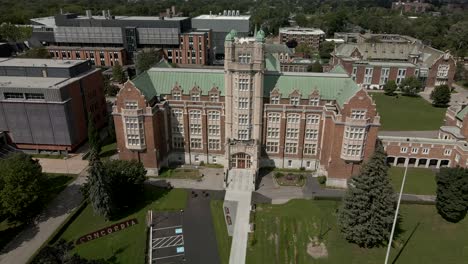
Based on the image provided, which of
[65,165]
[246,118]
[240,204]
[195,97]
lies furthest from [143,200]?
[246,118]

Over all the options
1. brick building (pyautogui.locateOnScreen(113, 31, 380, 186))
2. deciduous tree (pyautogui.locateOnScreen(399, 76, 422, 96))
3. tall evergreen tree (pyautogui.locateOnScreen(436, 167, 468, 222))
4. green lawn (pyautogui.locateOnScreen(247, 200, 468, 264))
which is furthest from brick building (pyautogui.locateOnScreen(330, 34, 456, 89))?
green lawn (pyautogui.locateOnScreen(247, 200, 468, 264))

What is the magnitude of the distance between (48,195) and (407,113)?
Answer: 107745 millimetres

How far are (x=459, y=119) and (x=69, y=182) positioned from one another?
299 ft

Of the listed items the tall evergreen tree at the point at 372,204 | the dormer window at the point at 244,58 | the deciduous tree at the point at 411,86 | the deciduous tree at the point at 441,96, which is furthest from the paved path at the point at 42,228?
the deciduous tree at the point at 411,86

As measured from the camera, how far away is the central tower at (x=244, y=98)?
2562 inches

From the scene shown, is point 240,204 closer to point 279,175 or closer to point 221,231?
point 221,231

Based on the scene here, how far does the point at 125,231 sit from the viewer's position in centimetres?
5728

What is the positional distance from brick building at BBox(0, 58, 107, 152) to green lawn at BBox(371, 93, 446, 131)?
84244 mm

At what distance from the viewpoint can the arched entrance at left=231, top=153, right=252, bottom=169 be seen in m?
73.0

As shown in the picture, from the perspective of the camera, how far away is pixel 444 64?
135125 millimetres

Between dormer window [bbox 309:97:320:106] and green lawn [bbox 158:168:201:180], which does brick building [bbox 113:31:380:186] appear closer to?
dormer window [bbox 309:97:320:106]

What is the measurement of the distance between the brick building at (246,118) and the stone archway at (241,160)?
0.22 metres

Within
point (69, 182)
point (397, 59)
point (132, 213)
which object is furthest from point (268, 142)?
point (397, 59)

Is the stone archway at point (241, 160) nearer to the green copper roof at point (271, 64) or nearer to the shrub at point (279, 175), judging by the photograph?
the shrub at point (279, 175)
